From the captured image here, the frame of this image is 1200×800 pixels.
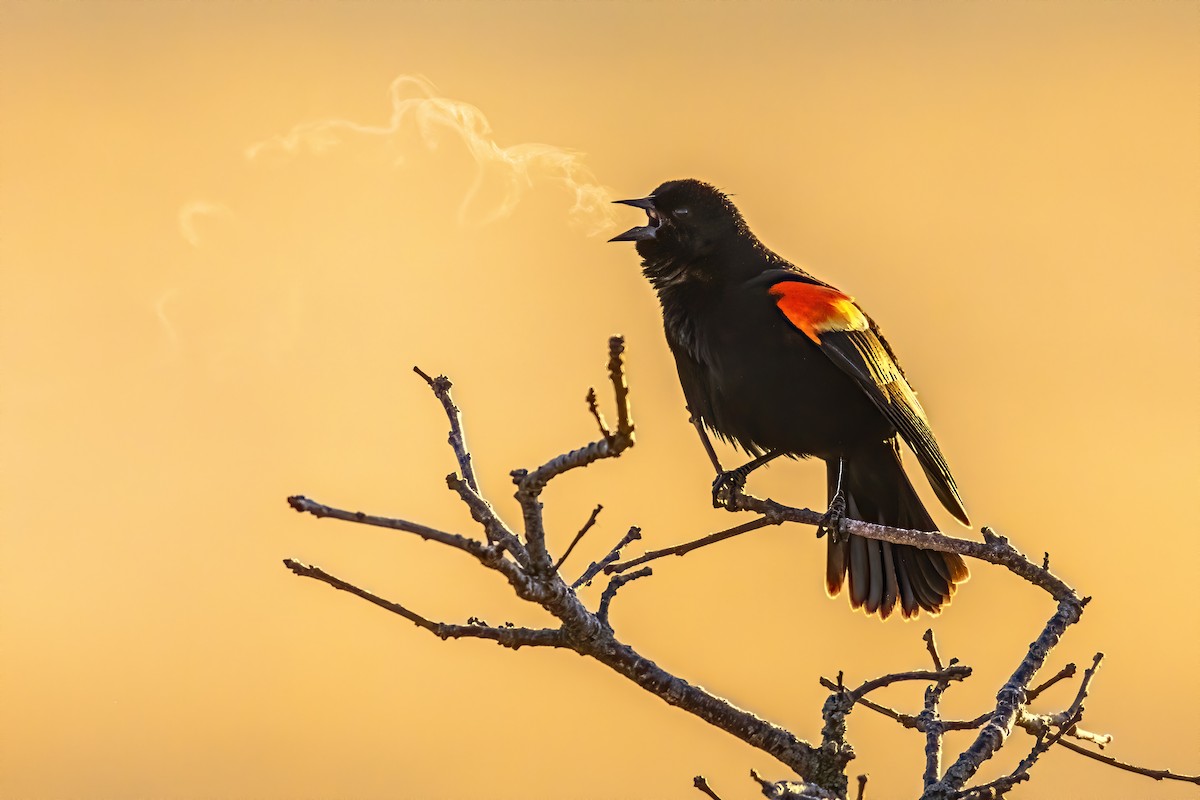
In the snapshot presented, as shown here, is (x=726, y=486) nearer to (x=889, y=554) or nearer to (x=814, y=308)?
(x=814, y=308)

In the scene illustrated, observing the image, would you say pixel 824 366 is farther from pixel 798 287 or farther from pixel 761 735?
pixel 761 735

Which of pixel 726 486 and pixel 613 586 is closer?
pixel 613 586

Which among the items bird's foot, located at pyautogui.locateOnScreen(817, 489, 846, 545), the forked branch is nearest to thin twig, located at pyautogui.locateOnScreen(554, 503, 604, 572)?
the forked branch

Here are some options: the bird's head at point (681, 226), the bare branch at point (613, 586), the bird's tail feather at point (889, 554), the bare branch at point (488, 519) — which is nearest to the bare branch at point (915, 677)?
the bare branch at point (613, 586)

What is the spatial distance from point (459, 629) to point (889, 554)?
3.15 metres

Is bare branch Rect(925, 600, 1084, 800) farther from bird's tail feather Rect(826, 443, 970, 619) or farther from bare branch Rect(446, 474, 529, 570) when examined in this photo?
bird's tail feather Rect(826, 443, 970, 619)

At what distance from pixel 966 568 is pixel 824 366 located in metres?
1.32

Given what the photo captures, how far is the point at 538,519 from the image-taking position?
2.97 meters

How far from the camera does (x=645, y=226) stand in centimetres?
570

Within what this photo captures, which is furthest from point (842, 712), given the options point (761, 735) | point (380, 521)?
point (380, 521)

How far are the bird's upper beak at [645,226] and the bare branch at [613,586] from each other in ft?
7.88

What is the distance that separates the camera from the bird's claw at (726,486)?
16.9ft

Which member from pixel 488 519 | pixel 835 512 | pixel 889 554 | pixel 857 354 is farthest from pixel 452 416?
pixel 889 554

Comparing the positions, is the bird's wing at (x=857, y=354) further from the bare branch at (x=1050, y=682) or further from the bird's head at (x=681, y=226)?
the bare branch at (x=1050, y=682)
